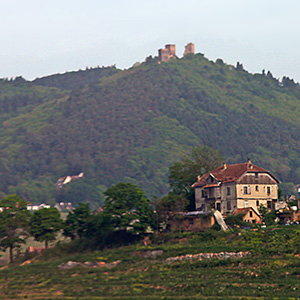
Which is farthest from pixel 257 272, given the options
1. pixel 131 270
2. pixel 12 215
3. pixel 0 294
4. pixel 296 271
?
pixel 12 215

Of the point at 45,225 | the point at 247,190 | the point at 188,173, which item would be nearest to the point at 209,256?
the point at 247,190

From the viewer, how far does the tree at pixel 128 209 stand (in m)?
107

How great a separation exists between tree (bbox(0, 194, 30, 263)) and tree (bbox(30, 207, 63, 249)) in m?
1.34

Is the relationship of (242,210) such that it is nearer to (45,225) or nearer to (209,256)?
(209,256)

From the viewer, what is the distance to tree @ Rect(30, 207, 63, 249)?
110 meters

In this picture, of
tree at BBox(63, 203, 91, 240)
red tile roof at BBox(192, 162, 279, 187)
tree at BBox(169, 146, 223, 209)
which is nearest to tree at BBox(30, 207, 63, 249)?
tree at BBox(63, 203, 91, 240)

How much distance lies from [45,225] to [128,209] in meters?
12.2

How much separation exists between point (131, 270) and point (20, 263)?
22.3 meters

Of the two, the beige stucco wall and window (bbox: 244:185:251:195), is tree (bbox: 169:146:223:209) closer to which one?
the beige stucco wall

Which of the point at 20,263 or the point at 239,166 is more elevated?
the point at 239,166

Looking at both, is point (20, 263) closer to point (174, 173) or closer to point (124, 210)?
point (124, 210)

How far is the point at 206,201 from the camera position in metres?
118

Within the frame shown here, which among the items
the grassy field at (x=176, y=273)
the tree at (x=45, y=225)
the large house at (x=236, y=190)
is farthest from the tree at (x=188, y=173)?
the grassy field at (x=176, y=273)

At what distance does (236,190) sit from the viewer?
115 metres
